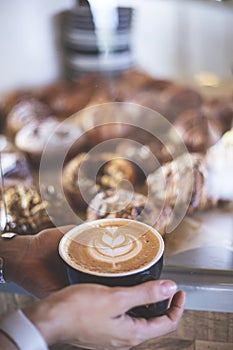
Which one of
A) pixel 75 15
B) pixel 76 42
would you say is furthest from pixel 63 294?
pixel 76 42

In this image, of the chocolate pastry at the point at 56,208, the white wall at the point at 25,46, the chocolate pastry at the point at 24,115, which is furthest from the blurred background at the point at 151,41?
the chocolate pastry at the point at 56,208

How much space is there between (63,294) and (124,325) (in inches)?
3.0

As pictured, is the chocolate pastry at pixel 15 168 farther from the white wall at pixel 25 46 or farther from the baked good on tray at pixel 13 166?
the white wall at pixel 25 46

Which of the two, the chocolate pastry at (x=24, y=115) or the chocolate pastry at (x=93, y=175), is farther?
the chocolate pastry at (x=24, y=115)

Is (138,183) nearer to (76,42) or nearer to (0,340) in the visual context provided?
(0,340)

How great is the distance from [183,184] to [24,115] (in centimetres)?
50

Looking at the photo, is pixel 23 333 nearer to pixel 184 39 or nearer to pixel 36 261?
pixel 36 261

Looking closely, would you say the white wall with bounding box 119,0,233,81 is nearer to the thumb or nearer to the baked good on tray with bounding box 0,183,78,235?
the baked good on tray with bounding box 0,183,78,235

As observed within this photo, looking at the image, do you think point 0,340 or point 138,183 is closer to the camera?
point 0,340

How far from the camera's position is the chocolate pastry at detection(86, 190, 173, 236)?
0.68m

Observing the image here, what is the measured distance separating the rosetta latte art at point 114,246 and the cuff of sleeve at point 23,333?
108mm

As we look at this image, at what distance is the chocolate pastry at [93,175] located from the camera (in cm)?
82

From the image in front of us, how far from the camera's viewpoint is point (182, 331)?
67 cm

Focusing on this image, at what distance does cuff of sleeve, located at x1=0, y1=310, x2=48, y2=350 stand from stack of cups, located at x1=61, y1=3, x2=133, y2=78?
82cm
